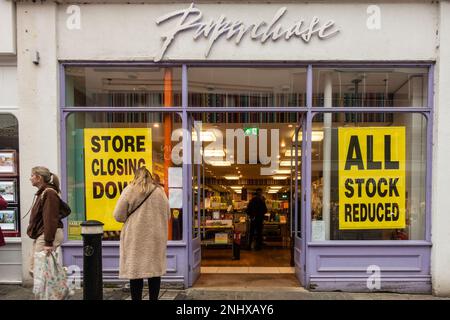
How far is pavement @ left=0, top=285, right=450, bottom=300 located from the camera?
5.95 m

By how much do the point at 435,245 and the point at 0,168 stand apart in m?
6.65

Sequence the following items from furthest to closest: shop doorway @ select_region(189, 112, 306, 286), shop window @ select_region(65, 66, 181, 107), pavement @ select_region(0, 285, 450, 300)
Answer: shop doorway @ select_region(189, 112, 306, 286), shop window @ select_region(65, 66, 181, 107), pavement @ select_region(0, 285, 450, 300)

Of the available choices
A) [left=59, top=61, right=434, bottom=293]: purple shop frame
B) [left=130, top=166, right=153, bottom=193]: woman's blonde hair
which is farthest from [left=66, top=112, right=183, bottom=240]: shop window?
[left=130, top=166, right=153, bottom=193]: woman's blonde hair

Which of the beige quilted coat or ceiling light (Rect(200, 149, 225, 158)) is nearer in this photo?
the beige quilted coat

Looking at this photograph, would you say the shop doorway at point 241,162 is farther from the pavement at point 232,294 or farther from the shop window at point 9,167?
the shop window at point 9,167

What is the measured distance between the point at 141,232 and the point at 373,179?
364cm

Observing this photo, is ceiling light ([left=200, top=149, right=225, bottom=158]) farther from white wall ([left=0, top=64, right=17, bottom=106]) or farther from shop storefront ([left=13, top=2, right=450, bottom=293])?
→ white wall ([left=0, top=64, right=17, bottom=106])

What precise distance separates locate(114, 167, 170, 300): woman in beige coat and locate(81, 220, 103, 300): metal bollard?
274mm

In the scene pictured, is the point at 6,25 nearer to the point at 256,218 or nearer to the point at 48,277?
the point at 48,277

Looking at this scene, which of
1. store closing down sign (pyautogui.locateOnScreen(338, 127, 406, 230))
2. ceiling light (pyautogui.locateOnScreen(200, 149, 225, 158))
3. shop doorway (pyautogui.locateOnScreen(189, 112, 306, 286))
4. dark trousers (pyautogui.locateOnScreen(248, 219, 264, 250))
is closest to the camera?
store closing down sign (pyautogui.locateOnScreen(338, 127, 406, 230))

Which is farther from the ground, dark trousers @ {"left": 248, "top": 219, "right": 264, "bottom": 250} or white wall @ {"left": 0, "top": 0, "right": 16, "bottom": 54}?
white wall @ {"left": 0, "top": 0, "right": 16, "bottom": 54}

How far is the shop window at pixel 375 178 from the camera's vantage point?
21.3 feet

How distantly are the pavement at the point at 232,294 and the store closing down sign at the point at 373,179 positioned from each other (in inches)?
40.0

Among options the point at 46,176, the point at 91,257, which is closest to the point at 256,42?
the point at 46,176
